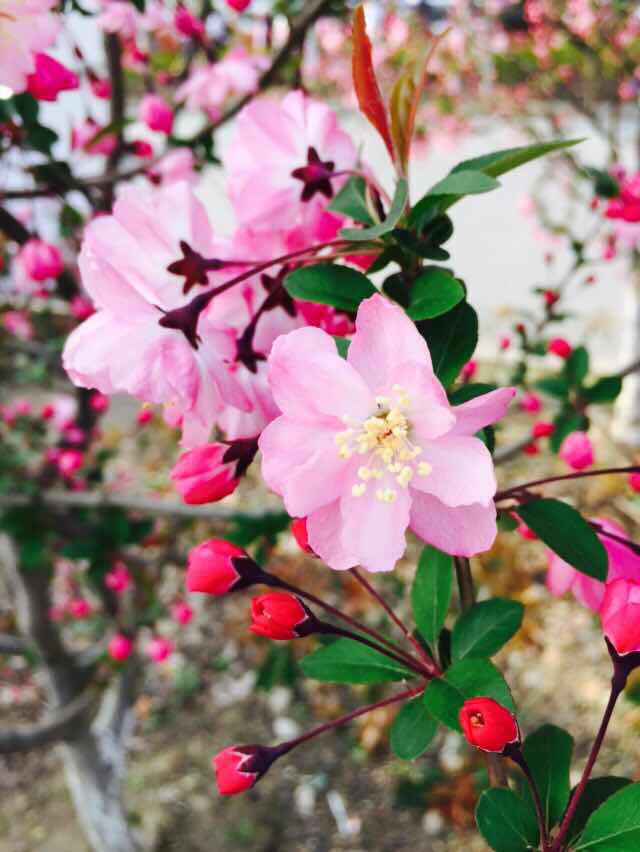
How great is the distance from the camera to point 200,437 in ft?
1.89

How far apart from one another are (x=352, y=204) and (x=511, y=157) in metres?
0.12

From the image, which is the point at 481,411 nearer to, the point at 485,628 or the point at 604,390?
the point at 485,628

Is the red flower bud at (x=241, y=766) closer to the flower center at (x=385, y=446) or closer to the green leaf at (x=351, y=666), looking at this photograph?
the green leaf at (x=351, y=666)

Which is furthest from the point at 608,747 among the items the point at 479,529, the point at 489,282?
the point at 489,282

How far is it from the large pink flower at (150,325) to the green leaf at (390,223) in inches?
4.9

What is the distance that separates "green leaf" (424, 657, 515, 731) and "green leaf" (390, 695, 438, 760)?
53mm

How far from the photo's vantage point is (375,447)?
512mm

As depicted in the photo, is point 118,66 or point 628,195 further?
point 118,66

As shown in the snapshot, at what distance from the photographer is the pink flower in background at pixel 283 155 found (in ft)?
2.00

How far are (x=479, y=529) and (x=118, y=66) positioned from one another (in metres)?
1.42

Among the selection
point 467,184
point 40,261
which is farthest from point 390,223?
point 40,261

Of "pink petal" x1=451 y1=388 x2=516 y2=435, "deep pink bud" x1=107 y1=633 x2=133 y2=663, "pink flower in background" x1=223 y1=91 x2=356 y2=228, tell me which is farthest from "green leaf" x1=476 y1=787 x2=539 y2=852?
"deep pink bud" x1=107 y1=633 x2=133 y2=663

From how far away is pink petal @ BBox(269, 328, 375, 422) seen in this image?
1.53 ft

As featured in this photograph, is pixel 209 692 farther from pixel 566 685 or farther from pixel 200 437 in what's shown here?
pixel 200 437
